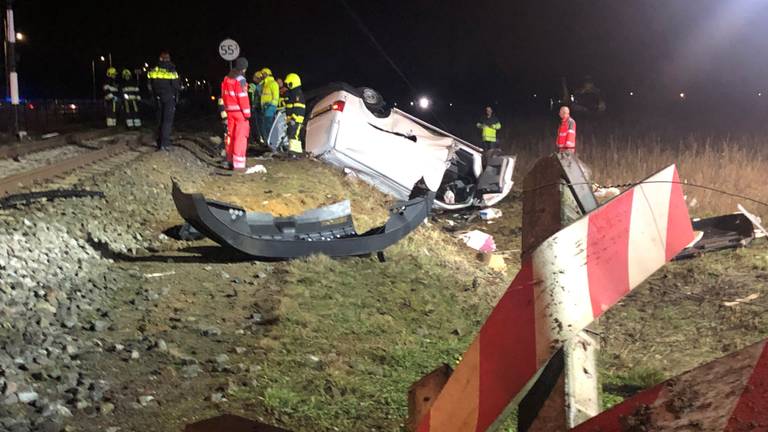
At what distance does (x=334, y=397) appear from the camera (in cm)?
361

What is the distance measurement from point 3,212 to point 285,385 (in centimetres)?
419

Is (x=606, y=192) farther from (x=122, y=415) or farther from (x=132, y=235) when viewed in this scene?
(x=122, y=415)

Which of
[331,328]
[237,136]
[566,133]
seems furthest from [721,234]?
[237,136]

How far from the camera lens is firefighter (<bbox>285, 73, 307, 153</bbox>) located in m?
12.1

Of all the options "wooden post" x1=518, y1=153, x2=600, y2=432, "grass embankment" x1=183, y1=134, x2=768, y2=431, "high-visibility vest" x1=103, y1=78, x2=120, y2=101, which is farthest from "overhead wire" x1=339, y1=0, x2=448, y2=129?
"wooden post" x1=518, y1=153, x2=600, y2=432

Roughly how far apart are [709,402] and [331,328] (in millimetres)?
3509

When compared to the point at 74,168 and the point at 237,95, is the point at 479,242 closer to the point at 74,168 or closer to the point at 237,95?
the point at 237,95

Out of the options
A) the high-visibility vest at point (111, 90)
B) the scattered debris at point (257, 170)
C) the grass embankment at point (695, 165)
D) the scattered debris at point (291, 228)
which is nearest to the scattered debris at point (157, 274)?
the scattered debris at point (291, 228)

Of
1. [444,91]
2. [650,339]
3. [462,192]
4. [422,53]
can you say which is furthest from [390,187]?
[422,53]

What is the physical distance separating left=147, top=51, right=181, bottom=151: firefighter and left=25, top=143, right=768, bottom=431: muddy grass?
354cm

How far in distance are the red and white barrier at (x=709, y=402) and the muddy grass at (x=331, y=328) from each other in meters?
1.07

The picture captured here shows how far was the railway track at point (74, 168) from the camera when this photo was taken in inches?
322

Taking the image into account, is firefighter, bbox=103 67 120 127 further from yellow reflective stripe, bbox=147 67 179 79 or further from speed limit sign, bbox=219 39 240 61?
yellow reflective stripe, bbox=147 67 179 79

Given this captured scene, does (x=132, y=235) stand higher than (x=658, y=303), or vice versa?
(x=132, y=235)
